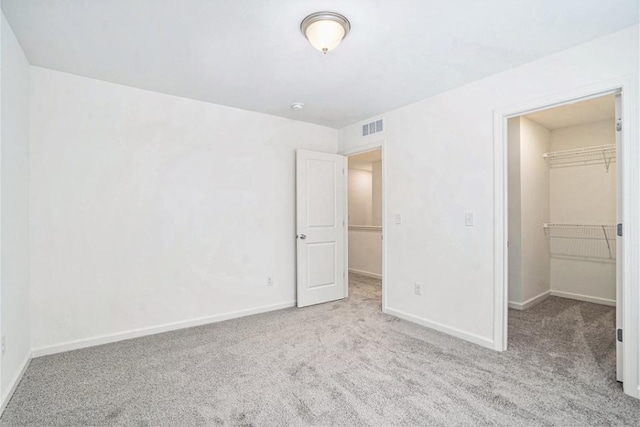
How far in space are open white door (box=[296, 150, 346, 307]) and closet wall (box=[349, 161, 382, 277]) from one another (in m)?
1.56

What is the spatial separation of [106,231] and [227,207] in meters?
1.17

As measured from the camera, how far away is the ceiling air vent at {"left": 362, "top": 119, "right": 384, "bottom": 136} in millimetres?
3910

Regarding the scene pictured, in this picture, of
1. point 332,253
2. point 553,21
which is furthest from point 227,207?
point 553,21

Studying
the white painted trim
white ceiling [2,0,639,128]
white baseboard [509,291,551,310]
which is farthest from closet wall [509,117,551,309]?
the white painted trim

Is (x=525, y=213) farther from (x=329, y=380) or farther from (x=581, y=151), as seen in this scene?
(x=329, y=380)

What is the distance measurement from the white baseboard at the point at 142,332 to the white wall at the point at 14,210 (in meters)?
0.18

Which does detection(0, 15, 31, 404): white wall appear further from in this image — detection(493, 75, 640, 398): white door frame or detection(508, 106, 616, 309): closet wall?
detection(508, 106, 616, 309): closet wall

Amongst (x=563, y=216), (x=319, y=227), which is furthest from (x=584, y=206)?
(x=319, y=227)

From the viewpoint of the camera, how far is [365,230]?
6141 mm

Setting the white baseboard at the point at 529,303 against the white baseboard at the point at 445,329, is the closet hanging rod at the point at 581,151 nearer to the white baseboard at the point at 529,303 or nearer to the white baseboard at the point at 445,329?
the white baseboard at the point at 529,303

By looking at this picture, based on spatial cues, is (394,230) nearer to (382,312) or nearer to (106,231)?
(382,312)

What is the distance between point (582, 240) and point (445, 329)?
2.84m

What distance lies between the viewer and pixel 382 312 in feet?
12.7

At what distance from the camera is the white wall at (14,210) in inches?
80.8
